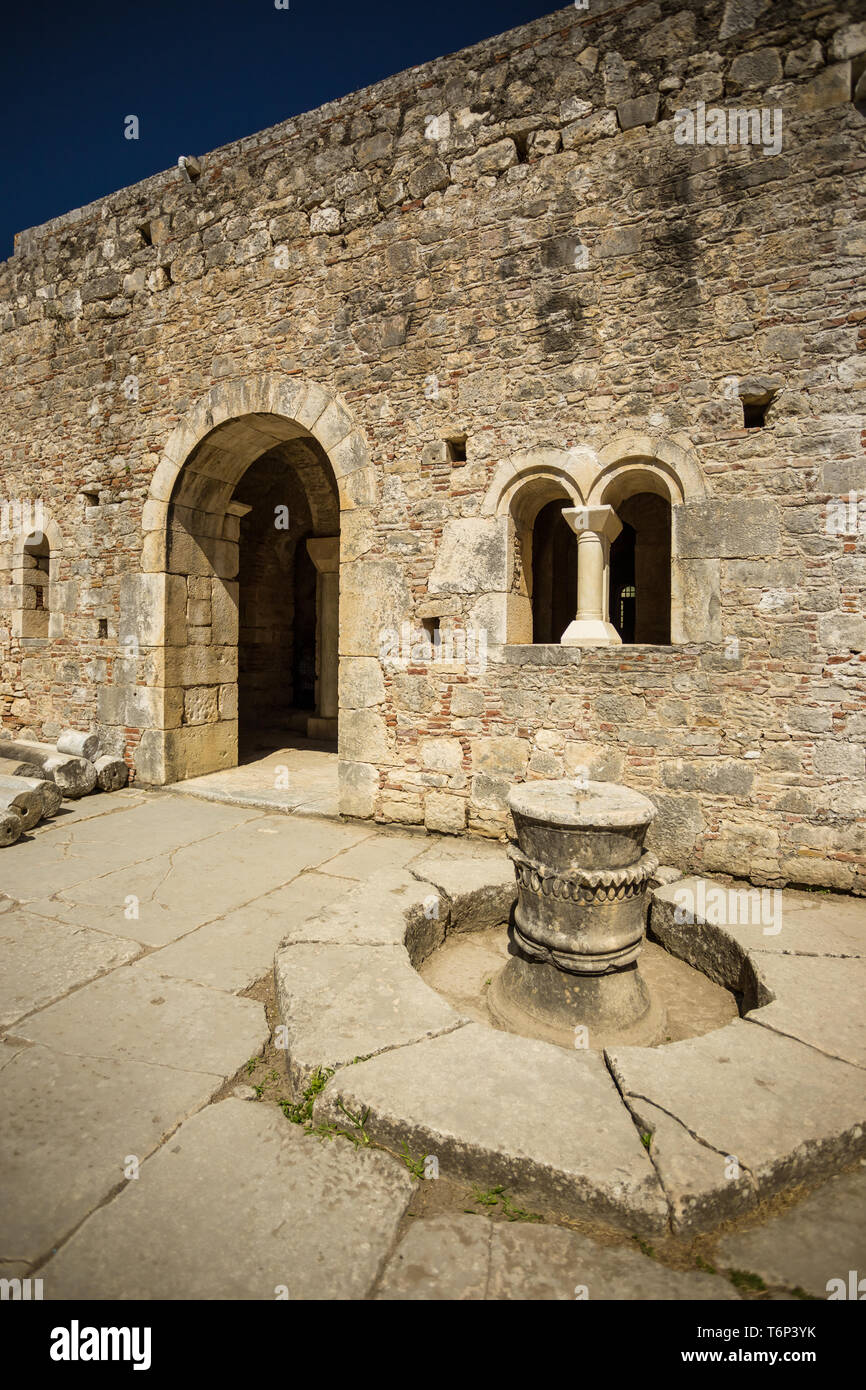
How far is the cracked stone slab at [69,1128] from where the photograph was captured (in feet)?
5.68

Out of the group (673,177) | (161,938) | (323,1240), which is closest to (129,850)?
(161,938)

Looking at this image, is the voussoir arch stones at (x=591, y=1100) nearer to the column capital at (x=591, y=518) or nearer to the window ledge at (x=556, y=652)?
the window ledge at (x=556, y=652)

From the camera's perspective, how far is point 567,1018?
278cm

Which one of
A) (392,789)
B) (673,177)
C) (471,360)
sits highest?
(673,177)

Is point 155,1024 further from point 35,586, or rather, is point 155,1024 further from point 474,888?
point 35,586

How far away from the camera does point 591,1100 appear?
2002mm

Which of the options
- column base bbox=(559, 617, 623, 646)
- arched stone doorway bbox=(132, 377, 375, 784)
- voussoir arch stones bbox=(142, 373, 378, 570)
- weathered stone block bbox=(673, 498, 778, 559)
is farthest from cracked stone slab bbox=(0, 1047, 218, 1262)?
voussoir arch stones bbox=(142, 373, 378, 570)

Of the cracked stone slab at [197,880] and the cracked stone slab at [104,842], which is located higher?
the cracked stone slab at [104,842]

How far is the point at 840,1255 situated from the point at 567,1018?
1.21 m

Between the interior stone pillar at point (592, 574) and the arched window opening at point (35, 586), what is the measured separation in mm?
6010

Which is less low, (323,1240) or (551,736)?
(551,736)

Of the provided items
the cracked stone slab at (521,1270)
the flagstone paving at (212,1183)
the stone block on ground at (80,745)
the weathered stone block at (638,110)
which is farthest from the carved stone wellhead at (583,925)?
the stone block on ground at (80,745)

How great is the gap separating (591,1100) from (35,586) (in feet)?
26.4
